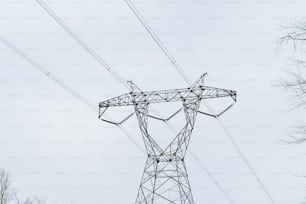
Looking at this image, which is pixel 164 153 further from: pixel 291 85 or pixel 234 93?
pixel 291 85

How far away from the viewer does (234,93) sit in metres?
17.9

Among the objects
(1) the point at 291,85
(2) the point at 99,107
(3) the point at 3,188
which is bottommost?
(3) the point at 3,188

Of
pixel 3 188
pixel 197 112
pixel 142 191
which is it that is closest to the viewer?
pixel 142 191

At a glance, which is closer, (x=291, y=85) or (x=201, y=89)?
(x=291, y=85)

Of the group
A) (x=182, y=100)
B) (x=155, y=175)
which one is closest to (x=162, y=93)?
(x=182, y=100)

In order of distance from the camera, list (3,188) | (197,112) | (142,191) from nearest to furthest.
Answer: (142,191)
(197,112)
(3,188)

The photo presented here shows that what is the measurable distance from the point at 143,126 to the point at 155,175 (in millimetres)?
2446

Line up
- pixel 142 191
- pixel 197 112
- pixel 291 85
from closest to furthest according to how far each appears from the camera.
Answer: pixel 291 85, pixel 142 191, pixel 197 112

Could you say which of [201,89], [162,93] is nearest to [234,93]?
[201,89]

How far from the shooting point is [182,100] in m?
17.9

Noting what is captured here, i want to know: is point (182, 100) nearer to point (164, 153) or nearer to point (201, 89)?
point (201, 89)

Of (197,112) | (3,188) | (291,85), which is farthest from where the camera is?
(3,188)

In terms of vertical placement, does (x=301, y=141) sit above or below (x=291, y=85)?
below

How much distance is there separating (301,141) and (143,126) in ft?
35.5
